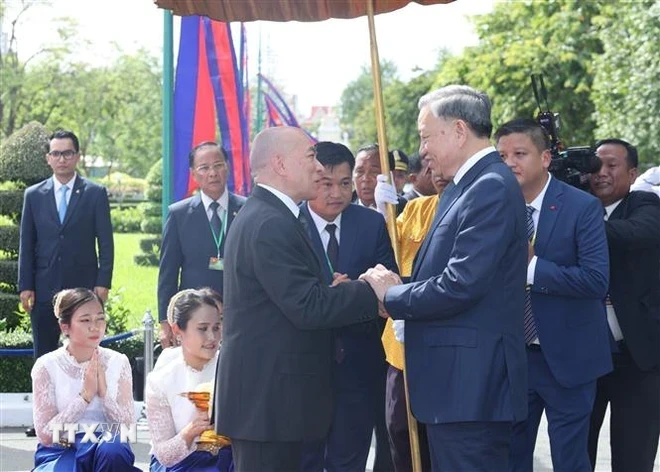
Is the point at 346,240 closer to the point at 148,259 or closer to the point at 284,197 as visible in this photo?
the point at 284,197

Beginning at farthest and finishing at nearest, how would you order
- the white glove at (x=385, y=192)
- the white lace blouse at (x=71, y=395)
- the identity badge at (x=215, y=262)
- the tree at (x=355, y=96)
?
the tree at (x=355, y=96), the identity badge at (x=215, y=262), the white glove at (x=385, y=192), the white lace blouse at (x=71, y=395)

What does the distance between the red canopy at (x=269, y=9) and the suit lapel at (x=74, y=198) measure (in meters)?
2.62

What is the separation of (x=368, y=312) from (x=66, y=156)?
4.61 meters

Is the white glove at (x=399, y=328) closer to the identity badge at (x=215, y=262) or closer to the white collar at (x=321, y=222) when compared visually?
the white collar at (x=321, y=222)

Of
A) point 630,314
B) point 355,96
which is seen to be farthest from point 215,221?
point 355,96

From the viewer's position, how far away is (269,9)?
265 inches

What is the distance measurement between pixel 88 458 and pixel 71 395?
16.6 inches

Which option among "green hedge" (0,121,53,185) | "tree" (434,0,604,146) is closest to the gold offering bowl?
"green hedge" (0,121,53,185)

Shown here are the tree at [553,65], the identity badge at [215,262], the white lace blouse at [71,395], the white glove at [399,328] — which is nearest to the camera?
the white glove at [399,328]

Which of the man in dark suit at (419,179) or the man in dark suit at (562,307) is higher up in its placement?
the man in dark suit at (419,179)

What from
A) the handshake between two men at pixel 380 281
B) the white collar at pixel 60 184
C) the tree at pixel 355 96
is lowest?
the handshake between two men at pixel 380 281

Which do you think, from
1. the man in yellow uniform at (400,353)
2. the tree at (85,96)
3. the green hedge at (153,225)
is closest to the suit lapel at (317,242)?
the man in yellow uniform at (400,353)

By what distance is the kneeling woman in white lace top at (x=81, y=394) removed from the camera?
5.83 m

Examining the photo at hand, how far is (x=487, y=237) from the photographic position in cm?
449
